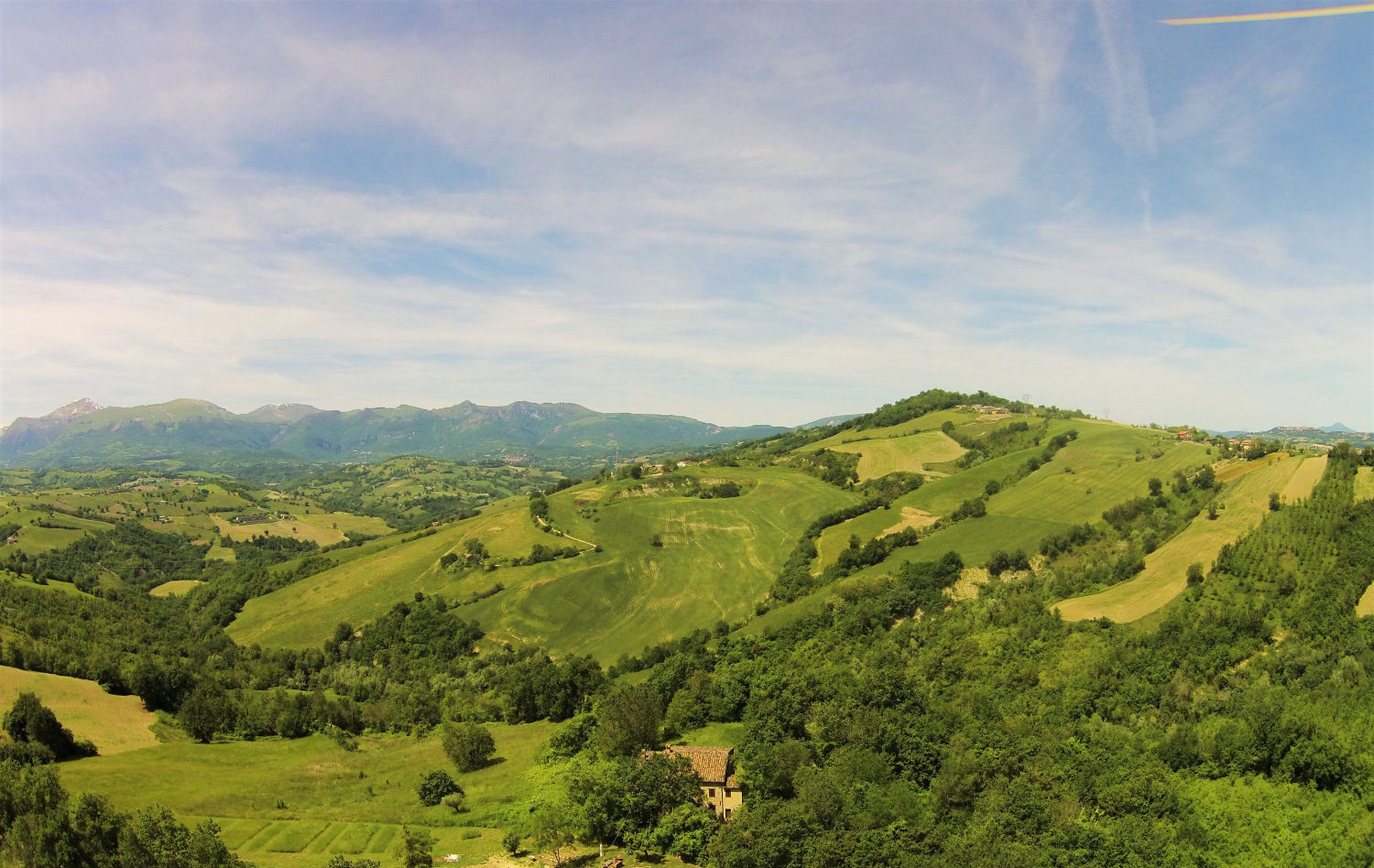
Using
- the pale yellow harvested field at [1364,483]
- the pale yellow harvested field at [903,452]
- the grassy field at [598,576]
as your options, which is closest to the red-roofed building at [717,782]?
the grassy field at [598,576]

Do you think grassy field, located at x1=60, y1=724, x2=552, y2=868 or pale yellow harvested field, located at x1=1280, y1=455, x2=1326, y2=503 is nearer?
grassy field, located at x1=60, y1=724, x2=552, y2=868

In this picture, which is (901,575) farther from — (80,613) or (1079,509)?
(80,613)

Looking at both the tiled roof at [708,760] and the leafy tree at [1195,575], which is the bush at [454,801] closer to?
the tiled roof at [708,760]

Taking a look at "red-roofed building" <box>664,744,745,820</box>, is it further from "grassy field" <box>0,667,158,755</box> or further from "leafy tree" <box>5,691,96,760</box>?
"grassy field" <box>0,667,158,755</box>

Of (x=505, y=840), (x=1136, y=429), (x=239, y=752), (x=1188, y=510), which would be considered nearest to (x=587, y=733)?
(x=505, y=840)

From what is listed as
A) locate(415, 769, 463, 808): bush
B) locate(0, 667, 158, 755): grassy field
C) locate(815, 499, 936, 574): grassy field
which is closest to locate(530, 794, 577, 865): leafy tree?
locate(415, 769, 463, 808): bush
